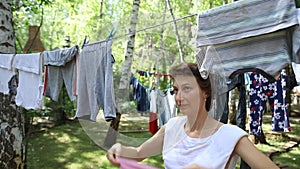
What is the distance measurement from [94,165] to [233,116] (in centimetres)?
288

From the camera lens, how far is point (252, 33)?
1.69m

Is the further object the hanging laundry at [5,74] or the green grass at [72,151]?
the green grass at [72,151]

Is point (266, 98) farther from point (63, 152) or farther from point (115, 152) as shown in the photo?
point (63, 152)

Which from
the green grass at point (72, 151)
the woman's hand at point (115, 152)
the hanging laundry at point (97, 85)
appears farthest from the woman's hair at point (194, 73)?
the green grass at point (72, 151)

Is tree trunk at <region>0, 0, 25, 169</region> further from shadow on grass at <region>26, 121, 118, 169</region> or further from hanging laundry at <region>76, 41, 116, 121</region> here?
hanging laundry at <region>76, 41, 116, 121</region>

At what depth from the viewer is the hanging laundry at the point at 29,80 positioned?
124 inches

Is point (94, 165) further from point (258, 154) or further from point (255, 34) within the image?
point (258, 154)

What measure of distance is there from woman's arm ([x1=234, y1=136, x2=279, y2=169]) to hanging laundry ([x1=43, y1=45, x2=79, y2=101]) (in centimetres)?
199

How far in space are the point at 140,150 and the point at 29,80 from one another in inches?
100

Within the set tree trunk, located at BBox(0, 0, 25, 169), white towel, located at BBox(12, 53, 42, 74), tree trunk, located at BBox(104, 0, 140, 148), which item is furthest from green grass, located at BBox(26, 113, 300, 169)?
tree trunk, located at BBox(104, 0, 140, 148)

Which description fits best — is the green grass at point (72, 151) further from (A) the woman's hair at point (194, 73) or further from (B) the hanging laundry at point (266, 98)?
(A) the woman's hair at point (194, 73)

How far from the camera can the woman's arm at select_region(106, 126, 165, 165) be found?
0.97 meters

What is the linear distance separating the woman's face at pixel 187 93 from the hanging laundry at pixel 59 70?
1.94 meters

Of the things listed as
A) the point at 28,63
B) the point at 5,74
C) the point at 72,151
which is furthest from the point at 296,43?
the point at 72,151
